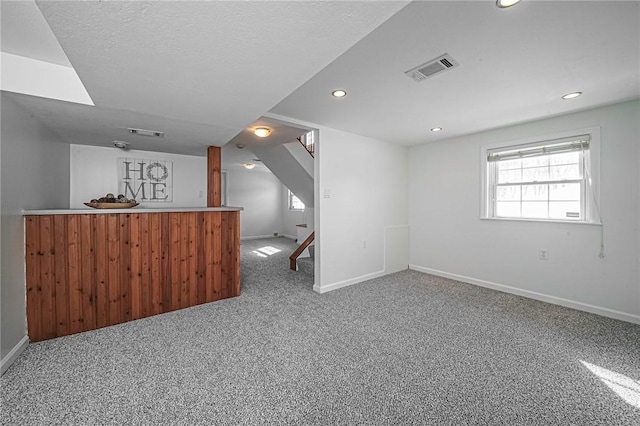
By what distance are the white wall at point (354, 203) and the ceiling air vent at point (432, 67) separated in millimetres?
1619

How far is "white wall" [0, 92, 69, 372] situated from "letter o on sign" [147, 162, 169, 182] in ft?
5.70

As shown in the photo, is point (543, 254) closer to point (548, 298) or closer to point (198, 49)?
point (548, 298)

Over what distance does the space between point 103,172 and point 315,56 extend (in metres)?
4.25

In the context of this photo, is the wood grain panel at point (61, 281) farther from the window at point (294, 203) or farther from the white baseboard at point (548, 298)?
the window at point (294, 203)

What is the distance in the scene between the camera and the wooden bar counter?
2283 mm

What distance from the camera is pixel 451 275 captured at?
4.18 meters

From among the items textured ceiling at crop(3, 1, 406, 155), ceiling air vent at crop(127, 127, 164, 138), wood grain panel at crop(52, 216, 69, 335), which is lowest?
wood grain panel at crop(52, 216, 69, 335)

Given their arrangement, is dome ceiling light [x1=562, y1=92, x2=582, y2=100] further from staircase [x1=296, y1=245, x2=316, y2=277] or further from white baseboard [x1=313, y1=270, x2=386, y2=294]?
staircase [x1=296, y1=245, x2=316, y2=277]

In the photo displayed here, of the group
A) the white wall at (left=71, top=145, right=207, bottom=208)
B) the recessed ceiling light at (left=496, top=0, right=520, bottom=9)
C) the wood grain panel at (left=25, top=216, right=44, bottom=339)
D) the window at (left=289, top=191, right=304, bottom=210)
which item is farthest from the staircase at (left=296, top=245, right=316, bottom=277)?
the recessed ceiling light at (left=496, top=0, right=520, bottom=9)

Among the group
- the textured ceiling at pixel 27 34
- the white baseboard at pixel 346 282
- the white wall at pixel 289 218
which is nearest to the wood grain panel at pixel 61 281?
the textured ceiling at pixel 27 34

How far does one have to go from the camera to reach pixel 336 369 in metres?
1.83

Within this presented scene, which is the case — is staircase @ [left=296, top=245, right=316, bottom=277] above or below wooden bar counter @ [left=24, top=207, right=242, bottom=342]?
below

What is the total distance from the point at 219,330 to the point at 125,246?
1378 millimetres

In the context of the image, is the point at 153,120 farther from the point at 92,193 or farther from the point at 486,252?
the point at 486,252
